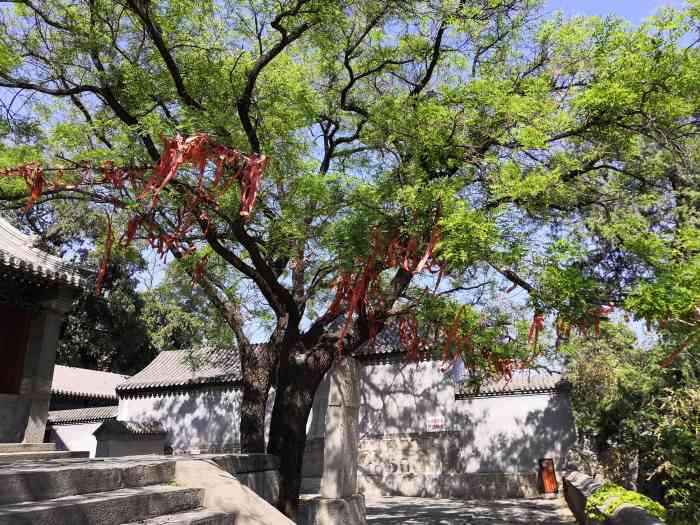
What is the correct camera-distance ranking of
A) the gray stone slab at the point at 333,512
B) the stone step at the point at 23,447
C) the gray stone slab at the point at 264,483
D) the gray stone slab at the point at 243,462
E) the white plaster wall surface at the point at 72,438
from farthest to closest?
the white plaster wall surface at the point at 72,438
the stone step at the point at 23,447
the gray stone slab at the point at 333,512
the gray stone slab at the point at 264,483
the gray stone slab at the point at 243,462

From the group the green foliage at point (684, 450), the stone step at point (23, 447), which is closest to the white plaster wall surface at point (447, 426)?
the green foliage at point (684, 450)

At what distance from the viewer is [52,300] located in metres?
10.0

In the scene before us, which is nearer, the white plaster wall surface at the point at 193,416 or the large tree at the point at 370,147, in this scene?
the large tree at the point at 370,147

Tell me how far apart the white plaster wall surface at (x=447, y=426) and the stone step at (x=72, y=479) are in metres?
13.4

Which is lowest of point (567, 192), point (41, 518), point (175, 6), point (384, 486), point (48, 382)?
point (384, 486)

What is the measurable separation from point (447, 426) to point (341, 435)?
423 inches

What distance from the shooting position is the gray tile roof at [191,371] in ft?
65.0

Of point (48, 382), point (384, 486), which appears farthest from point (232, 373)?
point (48, 382)

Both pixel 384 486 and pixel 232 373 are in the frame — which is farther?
pixel 232 373

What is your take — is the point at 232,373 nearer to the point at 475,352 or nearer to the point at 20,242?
the point at 20,242

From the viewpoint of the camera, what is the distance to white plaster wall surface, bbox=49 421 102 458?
67.7 ft

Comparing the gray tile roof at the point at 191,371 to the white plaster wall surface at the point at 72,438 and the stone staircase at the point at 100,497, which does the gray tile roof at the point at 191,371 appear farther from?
the stone staircase at the point at 100,497

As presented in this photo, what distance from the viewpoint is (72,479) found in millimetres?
4020

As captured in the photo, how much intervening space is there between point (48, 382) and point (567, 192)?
9.50 m
